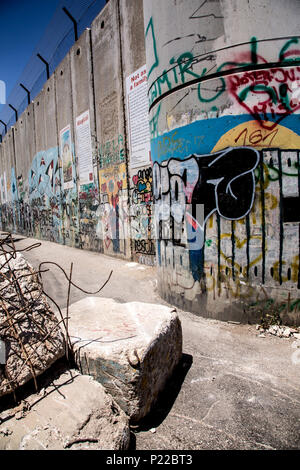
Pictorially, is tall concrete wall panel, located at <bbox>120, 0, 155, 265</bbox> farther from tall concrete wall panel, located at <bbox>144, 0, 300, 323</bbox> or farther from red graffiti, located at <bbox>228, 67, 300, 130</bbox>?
red graffiti, located at <bbox>228, 67, 300, 130</bbox>

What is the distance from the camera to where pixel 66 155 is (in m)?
12.4

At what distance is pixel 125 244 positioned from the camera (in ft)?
28.2

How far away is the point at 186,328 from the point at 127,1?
25.9 ft

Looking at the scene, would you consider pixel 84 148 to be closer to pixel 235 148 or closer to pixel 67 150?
pixel 67 150

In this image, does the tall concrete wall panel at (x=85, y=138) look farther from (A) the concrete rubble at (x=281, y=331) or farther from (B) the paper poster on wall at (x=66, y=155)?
(A) the concrete rubble at (x=281, y=331)

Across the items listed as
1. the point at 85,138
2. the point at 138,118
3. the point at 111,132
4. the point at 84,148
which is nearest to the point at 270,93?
the point at 138,118

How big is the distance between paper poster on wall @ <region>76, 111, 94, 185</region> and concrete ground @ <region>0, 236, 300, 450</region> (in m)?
7.59

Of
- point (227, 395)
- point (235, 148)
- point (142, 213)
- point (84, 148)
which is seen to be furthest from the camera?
point (84, 148)

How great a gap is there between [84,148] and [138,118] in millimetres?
3685

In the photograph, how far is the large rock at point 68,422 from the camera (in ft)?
5.61

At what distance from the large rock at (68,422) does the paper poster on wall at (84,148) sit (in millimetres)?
8863

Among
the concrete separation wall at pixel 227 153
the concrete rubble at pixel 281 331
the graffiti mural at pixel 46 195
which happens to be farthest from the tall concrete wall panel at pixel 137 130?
the graffiti mural at pixel 46 195

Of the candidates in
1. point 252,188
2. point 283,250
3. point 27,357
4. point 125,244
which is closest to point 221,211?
point 252,188

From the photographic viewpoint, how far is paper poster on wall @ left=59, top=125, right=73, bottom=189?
39.0 feet
